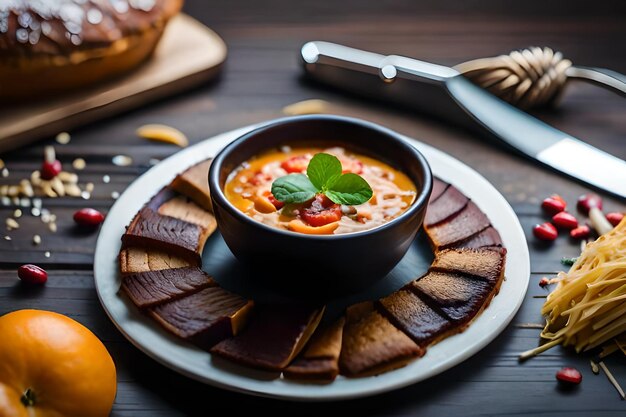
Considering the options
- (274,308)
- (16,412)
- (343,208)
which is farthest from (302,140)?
(16,412)

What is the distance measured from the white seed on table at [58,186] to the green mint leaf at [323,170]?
1.37 meters

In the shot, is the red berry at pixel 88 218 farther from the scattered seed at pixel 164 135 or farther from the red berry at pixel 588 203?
the red berry at pixel 588 203

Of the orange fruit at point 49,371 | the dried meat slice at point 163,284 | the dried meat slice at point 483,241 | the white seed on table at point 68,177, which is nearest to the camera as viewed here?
the orange fruit at point 49,371

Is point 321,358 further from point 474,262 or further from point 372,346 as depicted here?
point 474,262

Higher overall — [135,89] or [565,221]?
[565,221]

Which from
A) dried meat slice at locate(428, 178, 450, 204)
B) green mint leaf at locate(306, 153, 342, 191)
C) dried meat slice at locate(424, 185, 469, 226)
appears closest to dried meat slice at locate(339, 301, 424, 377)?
green mint leaf at locate(306, 153, 342, 191)

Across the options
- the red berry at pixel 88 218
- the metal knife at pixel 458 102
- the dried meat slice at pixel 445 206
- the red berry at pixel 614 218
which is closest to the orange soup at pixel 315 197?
the dried meat slice at pixel 445 206

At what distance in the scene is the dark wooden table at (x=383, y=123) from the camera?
243cm

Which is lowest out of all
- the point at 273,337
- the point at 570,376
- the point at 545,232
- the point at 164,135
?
the point at 164,135

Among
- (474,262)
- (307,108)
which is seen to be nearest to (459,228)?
(474,262)

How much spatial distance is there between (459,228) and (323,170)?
63 cm

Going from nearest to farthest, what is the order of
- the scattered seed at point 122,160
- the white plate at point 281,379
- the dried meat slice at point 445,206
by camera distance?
the white plate at point 281,379 < the dried meat slice at point 445,206 < the scattered seed at point 122,160

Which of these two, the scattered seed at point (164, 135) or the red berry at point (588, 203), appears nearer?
the red berry at point (588, 203)

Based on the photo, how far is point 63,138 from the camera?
12.6 ft
